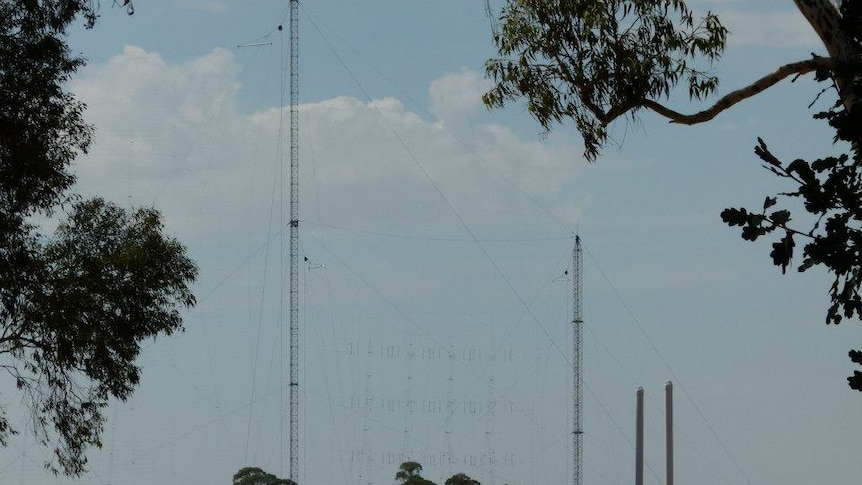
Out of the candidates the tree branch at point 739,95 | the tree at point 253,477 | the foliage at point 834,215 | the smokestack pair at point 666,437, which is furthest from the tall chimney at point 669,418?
the tree at point 253,477

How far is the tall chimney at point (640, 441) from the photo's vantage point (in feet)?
72.9

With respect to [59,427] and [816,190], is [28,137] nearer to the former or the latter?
[59,427]

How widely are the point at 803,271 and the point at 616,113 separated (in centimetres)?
727

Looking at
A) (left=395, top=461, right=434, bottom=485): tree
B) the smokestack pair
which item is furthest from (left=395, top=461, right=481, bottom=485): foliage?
the smokestack pair

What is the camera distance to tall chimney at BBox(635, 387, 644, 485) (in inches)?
875

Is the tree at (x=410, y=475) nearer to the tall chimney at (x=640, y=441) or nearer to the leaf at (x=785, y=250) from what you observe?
the tall chimney at (x=640, y=441)

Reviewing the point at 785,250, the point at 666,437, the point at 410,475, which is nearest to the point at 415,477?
the point at 410,475

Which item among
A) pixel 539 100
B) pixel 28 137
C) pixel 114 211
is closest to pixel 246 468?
pixel 114 211

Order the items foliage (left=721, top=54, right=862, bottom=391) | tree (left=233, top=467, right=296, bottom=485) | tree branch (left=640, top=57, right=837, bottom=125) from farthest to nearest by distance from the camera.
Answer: tree (left=233, top=467, right=296, bottom=485) < tree branch (left=640, top=57, right=837, bottom=125) < foliage (left=721, top=54, right=862, bottom=391)

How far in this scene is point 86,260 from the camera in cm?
2000

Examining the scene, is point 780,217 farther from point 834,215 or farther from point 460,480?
point 460,480

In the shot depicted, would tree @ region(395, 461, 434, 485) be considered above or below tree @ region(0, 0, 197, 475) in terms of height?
above

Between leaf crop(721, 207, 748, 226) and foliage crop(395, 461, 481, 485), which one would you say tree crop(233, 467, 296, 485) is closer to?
foliage crop(395, 461, 481, 485)

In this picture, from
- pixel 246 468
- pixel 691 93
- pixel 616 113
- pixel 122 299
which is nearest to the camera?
pixel 616 113
